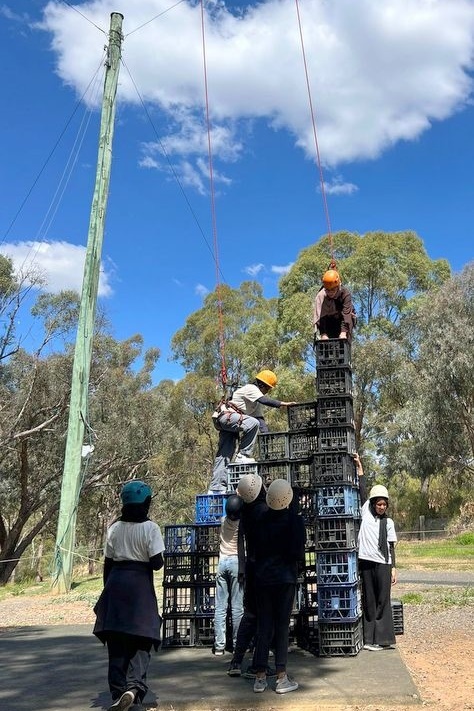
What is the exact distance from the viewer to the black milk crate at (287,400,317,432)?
7043 mm

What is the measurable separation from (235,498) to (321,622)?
1433 mm

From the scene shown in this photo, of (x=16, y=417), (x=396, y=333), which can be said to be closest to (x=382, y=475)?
(x=396, y=333)

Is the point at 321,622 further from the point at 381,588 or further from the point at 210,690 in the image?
the point at 210,690

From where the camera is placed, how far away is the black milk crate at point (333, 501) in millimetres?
6336

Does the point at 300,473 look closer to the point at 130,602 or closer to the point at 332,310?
the point at 332,310

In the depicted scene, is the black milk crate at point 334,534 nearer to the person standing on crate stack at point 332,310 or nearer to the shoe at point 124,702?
the person standing on crate stack at point 332,310

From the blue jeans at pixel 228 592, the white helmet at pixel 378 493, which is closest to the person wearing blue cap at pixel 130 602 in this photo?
the blue jeans at pixel 228 592

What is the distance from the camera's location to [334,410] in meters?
6.73

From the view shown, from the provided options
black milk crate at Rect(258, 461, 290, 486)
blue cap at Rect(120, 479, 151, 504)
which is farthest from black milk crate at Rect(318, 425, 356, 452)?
blue cap at Rect(120, 479, 151, 504)

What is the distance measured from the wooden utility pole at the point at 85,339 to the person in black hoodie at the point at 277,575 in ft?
27.7

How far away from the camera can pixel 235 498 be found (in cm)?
604

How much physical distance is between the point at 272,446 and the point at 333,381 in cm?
101

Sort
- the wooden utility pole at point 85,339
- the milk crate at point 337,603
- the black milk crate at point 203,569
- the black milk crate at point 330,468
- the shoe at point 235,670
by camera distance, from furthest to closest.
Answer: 1. the wooden utility pole at point 85,339
2. the black milk crate at point 203,569
3. the black milk crate at point 330,468
4. the milk crate at point 337,603
5. the shoe at point 235,670

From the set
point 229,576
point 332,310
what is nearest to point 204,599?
point 229,576
